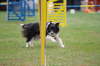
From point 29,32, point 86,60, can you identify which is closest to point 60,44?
point 29,32

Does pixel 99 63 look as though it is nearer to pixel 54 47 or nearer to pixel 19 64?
pixel 19 64

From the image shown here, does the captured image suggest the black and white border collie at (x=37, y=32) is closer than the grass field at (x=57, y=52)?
No

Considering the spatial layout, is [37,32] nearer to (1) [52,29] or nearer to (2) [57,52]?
(1) [52,29]

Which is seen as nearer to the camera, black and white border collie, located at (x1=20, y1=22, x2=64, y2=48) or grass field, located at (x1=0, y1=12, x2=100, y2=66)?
grass field, located at (x1=0, y1=12, x2=100, y2=66)

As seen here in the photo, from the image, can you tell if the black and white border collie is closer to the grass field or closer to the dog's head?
the dog's head

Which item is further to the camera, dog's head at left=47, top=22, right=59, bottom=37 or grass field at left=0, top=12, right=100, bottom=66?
dog's head at left=47, top=22, right=59, bottom=37

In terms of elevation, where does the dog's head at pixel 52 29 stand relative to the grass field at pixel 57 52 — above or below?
above

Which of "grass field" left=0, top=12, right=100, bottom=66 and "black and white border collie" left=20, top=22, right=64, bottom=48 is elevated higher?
"black and white border collie" left=20, top=22, right=64, bottom=48

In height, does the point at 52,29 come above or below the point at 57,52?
above

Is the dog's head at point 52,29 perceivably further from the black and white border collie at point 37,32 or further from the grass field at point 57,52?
the grass field at point 57,52

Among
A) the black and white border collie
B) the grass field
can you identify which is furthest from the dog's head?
the grass field

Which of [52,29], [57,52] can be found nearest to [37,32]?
[52,29]

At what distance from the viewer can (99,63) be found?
824 centimetres

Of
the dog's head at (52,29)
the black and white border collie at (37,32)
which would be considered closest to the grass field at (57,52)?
the black and white border collie at (37,32)
